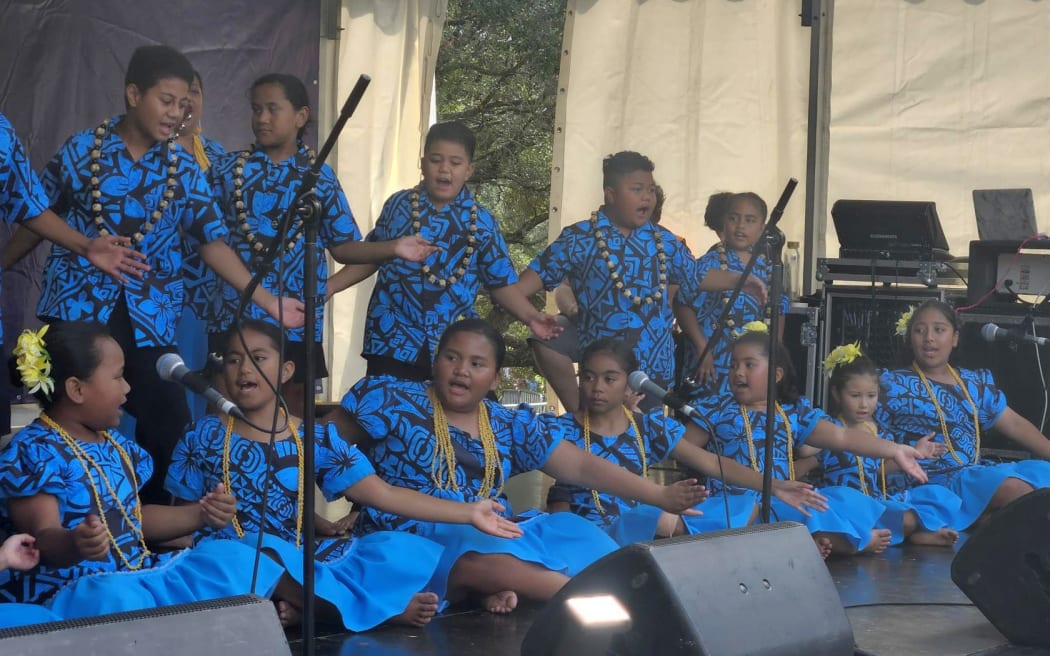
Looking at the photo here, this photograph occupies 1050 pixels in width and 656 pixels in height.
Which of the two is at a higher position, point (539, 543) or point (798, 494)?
point (798, 494)

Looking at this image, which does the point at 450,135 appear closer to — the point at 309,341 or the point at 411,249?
the point at 411,249

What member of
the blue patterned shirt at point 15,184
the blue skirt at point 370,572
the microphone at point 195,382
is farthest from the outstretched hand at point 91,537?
the blue patterned shirt at point 15,184

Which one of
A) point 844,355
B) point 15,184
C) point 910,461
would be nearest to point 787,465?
point 910,461

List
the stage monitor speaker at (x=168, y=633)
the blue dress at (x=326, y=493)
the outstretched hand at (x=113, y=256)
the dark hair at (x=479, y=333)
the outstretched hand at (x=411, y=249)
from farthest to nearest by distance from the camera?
the outstretched hand at (x=411, y=249)
the dark hair at (x=479, y=333)
the outstretched hand at (x=113, y=256)
the blue dress at (x=326, y=493)
the stage monitor speaker at (x=168, y=633)

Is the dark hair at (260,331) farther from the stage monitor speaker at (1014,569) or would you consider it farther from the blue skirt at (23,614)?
the stage monitor speaker at (1014,569)

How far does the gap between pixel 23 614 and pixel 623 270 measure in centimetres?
268

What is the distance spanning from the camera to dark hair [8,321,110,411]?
3057 mm

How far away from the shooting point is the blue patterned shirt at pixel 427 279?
15.0ft

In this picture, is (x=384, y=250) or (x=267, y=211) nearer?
(x=384, y=250)

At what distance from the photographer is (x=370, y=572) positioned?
3.40 metres

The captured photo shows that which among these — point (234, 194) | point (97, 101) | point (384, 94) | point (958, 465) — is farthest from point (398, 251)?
point (958, 465)

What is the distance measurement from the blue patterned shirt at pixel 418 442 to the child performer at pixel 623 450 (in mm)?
320

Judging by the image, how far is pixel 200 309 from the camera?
4465 millimetres

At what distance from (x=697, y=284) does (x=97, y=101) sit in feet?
7.50
